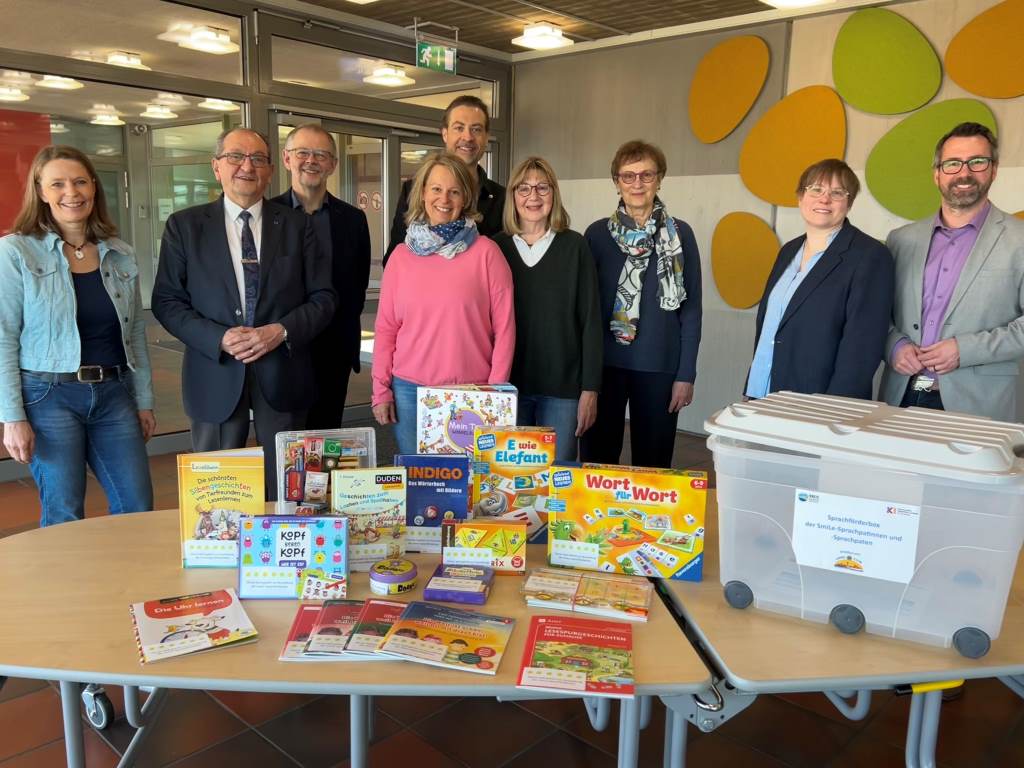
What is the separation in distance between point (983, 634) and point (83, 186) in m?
2.54

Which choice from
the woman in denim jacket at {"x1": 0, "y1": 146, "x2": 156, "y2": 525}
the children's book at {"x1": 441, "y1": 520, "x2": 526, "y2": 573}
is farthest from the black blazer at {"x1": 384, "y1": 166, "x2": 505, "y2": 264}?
the children's book at {"x1": 441, "y1": 520, "x2": 526, "y2": 573}

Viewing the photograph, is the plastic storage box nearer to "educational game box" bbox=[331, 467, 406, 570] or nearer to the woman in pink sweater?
"educational game box" bbox=[331, 467, 406, 570]

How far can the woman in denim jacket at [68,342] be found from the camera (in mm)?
2295

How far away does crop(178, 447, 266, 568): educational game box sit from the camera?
5.47 feet

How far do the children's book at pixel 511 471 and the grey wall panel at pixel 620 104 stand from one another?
13.9ft

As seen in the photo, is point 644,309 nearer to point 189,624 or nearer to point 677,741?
point 677,741

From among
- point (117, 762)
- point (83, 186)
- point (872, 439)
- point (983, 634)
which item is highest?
point (83, 186)

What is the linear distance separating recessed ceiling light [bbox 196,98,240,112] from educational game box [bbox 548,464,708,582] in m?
4.34

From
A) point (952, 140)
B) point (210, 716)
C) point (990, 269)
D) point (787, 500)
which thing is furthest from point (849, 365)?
point (210, 716)

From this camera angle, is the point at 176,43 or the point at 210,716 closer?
the point at 210,716

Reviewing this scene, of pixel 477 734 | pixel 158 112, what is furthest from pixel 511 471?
pixel 158 112

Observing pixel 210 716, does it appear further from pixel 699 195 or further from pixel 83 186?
pixel 699 195

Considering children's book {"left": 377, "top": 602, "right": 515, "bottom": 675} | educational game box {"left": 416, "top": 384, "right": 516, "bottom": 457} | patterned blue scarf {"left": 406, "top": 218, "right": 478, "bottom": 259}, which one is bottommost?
children's book {"left": 377, "top": 602, "right": 515, "bottom": 675}

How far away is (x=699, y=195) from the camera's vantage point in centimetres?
563
